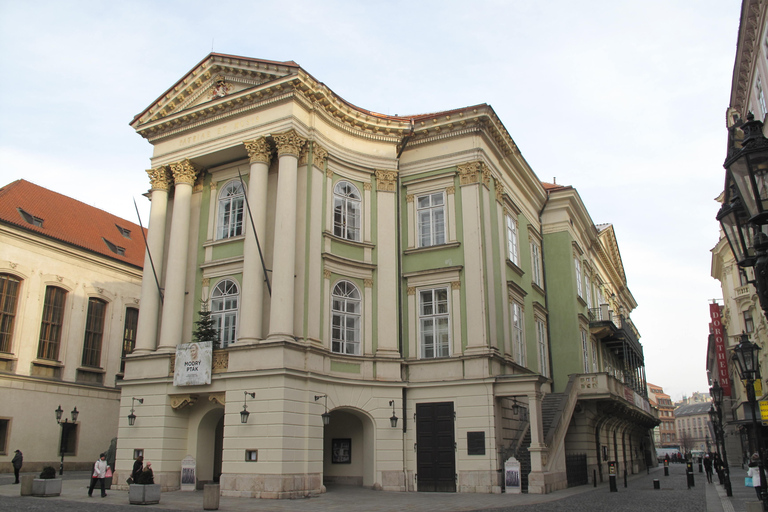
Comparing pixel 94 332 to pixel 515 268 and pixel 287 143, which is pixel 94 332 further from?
pixel 515 268

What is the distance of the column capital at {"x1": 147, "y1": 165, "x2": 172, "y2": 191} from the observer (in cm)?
2556

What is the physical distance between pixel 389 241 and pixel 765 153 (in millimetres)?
18161

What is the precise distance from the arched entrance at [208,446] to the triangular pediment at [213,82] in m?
11.4

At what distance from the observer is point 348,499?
1898 centimetres

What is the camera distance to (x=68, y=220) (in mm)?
39219

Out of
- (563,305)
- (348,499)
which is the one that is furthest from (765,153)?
(563,305)

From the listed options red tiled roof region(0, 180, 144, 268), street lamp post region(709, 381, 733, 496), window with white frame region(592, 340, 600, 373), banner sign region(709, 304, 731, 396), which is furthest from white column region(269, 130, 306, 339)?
banner sign region(709, 304, 731, 396)

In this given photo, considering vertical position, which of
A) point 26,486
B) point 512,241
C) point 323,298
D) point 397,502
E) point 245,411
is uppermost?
point 512,241

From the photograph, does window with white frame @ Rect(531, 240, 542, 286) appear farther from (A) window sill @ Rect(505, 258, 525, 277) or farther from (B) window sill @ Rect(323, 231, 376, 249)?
(B) window sill @ Rect(323, 231, 376, 249)

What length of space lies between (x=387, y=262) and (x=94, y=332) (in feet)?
71.9

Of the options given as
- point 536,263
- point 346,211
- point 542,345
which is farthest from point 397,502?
point 536,263

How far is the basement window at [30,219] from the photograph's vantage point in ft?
117

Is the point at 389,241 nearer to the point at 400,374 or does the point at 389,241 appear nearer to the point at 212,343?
the point at 400,374

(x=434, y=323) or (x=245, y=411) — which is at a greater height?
(x=434, y=323)
